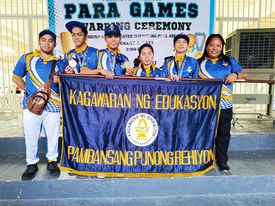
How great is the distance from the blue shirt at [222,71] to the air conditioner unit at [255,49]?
→ 181cm

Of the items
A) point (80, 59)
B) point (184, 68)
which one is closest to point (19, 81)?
point (80, 59)

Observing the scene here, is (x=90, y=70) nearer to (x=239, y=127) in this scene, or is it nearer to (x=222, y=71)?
(x=222, y=71)

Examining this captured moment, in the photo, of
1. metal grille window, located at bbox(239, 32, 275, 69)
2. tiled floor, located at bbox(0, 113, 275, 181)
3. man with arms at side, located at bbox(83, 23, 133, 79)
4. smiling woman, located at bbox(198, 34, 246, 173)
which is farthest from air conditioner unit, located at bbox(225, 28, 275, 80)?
man with arms at side, located at bbox(83, 23, 133, 79)

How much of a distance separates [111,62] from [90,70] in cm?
27

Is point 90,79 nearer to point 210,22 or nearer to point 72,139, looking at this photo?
point 72,139

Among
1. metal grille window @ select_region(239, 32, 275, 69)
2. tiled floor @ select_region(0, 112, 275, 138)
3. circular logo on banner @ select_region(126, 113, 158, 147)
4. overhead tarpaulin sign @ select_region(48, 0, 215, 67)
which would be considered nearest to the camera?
circular logo on banner @ select_region(126, 113, 158, 147)

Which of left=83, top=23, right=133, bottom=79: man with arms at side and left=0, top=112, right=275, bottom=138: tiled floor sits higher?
left=83, top=23, right=133, bottom=79: man with arms at side

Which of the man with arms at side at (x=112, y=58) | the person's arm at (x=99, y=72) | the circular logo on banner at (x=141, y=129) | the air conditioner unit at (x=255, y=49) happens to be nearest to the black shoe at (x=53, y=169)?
the circular logo on banner at (x=141, y=129)

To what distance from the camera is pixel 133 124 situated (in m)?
2.32

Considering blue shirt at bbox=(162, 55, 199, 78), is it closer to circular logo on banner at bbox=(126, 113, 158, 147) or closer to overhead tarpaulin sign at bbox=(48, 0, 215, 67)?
circular logo on banner at bbox=(126, 113, 158, 147)

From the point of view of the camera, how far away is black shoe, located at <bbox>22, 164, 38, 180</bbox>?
225 centimetres

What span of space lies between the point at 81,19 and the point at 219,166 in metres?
2.35

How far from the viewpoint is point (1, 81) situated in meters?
5.86

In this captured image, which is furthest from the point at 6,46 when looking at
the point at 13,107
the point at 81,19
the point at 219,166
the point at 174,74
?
the point at 219,166
